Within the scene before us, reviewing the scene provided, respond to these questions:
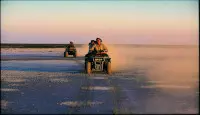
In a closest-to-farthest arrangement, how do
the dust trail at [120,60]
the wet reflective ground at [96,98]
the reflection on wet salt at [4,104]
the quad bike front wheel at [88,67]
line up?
1. the wet reflective ground at [96,98]
2. the reflection on wet salt at [4,104]
3. the quad bike front wheel at [88,67]
4. the dust trail at [120,60]

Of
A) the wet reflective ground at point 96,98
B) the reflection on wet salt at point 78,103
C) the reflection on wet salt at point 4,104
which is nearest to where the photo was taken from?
the wet reflective ground at point 96,98

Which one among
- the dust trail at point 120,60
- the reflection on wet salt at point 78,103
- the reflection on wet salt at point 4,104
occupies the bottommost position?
the reflection on wet salt at point 4,104

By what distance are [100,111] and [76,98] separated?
2.41 meters

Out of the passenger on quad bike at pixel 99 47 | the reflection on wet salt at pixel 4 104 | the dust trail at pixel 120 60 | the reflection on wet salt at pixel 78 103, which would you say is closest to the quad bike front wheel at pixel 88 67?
the passenger on quad bike at pixel 99 47

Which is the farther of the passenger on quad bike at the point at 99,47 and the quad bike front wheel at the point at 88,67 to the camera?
the passenger on quad bike at the point at 99,47

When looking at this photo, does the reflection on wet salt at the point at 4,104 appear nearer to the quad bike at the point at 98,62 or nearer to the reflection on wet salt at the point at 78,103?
the reflection on wet salt at the point at 78,103

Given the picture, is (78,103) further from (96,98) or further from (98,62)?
(98,62)

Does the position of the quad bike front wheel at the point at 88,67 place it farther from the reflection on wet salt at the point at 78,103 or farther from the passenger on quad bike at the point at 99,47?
the reflection on wet salt at the point at 78,103

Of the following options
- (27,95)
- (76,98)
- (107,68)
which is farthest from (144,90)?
(107,68)

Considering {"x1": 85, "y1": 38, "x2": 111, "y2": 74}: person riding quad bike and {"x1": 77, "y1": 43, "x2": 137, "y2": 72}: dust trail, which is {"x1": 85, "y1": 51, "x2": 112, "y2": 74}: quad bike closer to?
{"x1": 85, "y1": 38, "x2": 111, "y2": 74}: person riding quad bike

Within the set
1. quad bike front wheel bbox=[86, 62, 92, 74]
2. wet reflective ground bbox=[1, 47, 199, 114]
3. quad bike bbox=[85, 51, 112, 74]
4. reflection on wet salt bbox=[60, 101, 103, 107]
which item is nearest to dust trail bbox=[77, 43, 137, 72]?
quad bike bbox=[85, 51, 112, 74]

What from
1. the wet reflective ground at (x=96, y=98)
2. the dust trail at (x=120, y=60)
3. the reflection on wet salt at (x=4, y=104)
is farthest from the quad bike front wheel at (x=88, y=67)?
the reflection on wet salt at (x=4, y=104)

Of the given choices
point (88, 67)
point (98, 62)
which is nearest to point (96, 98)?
point (88, 67)

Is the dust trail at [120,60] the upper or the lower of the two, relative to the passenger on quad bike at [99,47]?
lower
